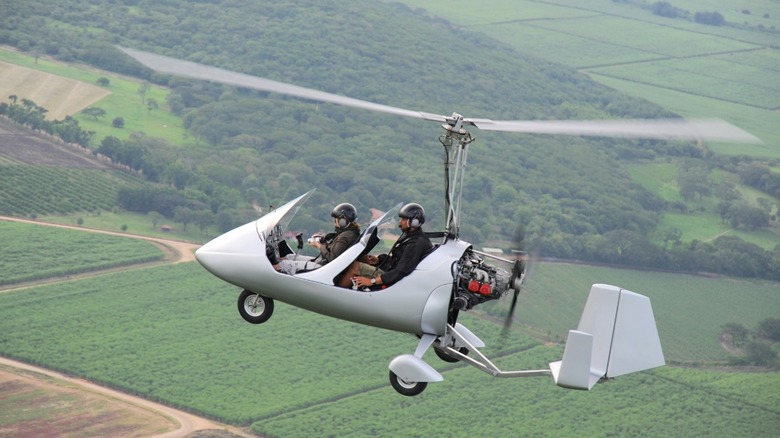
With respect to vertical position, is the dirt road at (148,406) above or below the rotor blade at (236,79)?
below

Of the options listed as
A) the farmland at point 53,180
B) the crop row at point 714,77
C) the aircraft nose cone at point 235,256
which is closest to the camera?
the aircraft nose cone at point 235,256

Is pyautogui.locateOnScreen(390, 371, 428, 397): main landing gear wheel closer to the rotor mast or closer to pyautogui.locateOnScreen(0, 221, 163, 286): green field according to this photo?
the rotor mast

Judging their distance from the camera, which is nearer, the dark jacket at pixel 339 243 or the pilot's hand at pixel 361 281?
the pilot's hand at pixel 361 281

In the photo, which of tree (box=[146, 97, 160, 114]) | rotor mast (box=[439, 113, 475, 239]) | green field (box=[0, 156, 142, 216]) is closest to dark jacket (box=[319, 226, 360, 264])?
rotor mast (box=[439, 113, 475, 239])

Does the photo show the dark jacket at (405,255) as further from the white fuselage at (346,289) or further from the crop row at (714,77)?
the crop row at (714,77)

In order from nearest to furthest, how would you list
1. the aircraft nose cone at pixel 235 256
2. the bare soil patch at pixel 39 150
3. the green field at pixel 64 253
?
the aircraft nose cone at pixel 235 256
the green field at pixel 64 253
the bare soil patch at pixel 39 150

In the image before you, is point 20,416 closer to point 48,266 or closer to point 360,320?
point 48,266

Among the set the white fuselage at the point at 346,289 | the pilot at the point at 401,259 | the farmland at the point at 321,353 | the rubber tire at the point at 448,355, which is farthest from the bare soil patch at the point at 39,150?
the pilot at the point at 401,259
